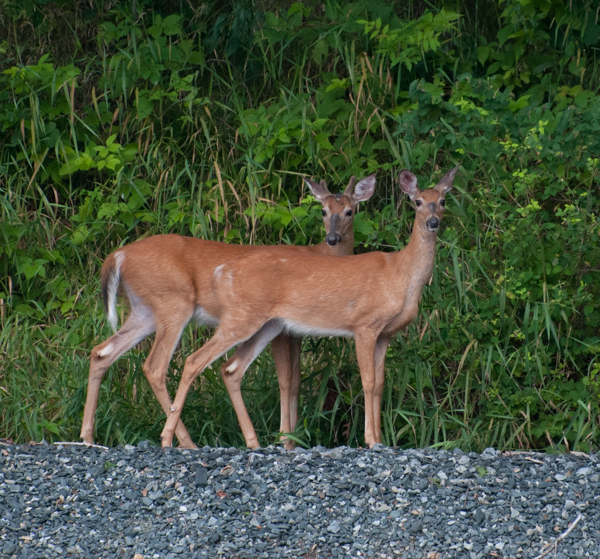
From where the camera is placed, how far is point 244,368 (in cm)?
645

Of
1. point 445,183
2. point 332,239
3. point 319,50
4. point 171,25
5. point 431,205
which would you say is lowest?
point 332,239

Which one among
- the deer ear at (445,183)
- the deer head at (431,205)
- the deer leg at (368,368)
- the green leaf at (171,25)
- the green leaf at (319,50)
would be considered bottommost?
the deer leg at (368,368)

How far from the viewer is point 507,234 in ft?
22.0

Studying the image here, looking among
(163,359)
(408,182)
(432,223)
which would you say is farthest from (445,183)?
(163,359)

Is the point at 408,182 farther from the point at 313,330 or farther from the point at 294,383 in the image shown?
the point at 294,383

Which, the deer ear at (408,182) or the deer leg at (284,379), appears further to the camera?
the deer ear at (408,182)

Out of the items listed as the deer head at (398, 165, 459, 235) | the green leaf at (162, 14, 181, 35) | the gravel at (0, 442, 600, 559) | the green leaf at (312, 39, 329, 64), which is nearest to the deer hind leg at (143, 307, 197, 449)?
the gravel at (0, 442, 600, 559)

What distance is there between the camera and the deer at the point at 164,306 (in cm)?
638

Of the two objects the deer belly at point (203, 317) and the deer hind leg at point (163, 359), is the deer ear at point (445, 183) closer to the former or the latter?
the deer belly at point (203, 317)

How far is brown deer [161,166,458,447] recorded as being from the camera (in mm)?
6227

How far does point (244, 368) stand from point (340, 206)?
1532mm

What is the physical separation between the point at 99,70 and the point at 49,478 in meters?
5.53

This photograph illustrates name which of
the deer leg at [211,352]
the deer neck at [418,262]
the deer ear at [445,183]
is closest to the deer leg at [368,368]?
the deer neck at [418,262]

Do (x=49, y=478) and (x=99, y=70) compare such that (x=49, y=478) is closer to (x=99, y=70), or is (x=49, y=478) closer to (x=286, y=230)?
(x=286, y=230)
